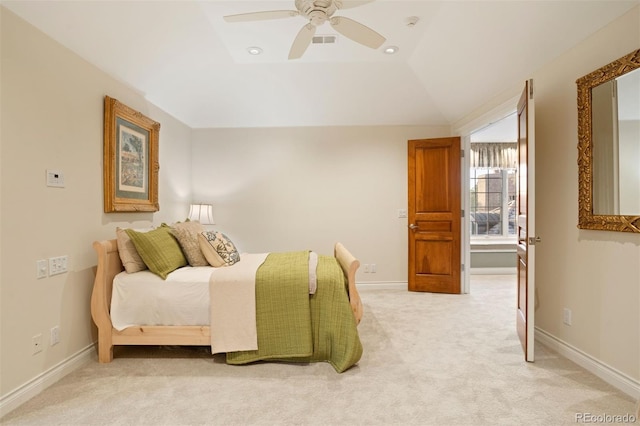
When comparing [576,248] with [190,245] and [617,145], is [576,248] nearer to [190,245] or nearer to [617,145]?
[617,145]

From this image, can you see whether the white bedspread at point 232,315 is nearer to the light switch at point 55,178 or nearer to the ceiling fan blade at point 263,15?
the light switch at point 55,178

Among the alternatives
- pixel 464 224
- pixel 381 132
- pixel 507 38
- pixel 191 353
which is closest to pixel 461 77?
pixel 507 38

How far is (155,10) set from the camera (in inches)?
95.8

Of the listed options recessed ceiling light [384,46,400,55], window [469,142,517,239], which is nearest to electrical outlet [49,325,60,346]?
recessed ceiling light [384,46,400,55]

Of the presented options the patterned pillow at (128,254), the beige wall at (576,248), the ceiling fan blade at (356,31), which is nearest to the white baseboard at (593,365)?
the beige wall at (576,248)

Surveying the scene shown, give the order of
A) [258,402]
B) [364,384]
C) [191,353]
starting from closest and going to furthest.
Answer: [258,402] → [364,384] → [191,353]

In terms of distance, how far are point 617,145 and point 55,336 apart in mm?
4043

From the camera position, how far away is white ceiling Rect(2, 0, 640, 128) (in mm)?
2326

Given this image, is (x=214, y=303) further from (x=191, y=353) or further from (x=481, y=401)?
(x=481, y=401)

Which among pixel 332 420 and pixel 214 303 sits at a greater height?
pixel 214 303

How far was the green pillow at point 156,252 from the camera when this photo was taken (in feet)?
8.23

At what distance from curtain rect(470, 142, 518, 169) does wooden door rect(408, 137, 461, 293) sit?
2.17 metres

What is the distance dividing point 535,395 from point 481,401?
0.37m

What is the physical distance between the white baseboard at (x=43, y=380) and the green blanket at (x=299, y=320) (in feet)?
3.69
